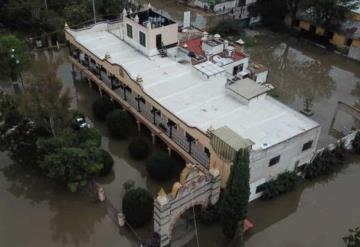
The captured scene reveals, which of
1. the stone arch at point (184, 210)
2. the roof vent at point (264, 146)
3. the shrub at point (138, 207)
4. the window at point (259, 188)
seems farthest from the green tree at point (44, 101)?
the window at point (259, 188)

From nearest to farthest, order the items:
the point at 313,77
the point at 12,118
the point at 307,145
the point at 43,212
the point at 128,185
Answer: the point at 43,212 < the point at 128,185 < the point at 307,145 < the point at 12,118 < the point at 313,77

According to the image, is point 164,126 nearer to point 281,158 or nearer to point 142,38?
point 281,158

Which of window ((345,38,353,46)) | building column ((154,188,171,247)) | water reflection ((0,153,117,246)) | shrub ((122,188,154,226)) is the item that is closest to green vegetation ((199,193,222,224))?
building column ((154,188,171,247))

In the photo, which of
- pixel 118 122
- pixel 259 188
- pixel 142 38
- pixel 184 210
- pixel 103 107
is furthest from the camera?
pixel 142 38

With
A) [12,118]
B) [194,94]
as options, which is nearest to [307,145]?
[194,94]

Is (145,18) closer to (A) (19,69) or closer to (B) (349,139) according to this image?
(A) (19,69)

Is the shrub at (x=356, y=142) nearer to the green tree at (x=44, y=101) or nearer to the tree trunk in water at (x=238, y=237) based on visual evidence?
the tree trunk in water at (x=238, y=237)
